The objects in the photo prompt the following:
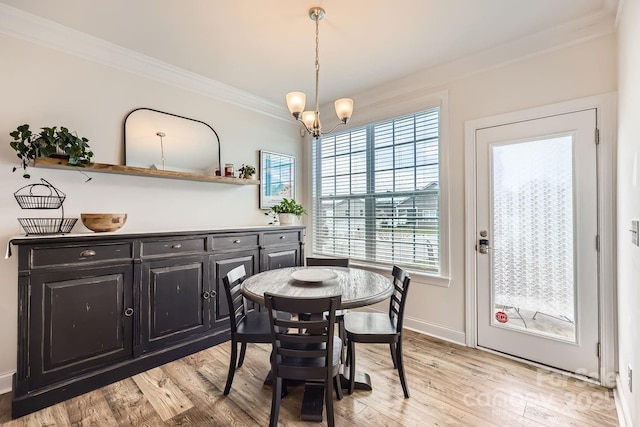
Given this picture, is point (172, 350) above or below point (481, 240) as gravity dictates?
below

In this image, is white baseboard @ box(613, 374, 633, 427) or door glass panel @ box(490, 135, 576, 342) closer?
white baseboard @ box(613, 374, 633, 427)

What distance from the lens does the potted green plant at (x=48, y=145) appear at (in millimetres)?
2053

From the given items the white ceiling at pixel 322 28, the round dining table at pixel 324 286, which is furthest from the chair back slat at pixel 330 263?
the white ceiling at pixel 322 28

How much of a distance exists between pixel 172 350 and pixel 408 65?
3400 millimetres

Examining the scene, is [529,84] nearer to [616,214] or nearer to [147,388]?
[616,214]

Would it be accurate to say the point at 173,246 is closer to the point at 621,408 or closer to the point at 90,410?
the point at 90,410

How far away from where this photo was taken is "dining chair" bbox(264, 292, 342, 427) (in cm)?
155

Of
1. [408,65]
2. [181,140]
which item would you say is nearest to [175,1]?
[181,140]

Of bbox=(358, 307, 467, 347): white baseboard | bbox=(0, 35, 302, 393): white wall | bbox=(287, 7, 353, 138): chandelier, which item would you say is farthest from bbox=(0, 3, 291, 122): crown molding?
bbox=(358, 307, 467, 347): white baseboard

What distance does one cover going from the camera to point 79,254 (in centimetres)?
210

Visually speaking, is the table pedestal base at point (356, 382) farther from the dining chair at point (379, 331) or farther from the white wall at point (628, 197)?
the white wall at point (628, 197)

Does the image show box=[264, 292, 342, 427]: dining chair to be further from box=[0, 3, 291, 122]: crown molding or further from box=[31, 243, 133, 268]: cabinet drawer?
box=[0, 3, 291, 122]: crown molding

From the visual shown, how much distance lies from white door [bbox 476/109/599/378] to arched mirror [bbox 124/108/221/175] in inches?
107

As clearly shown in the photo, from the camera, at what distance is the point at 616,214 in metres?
2.11
